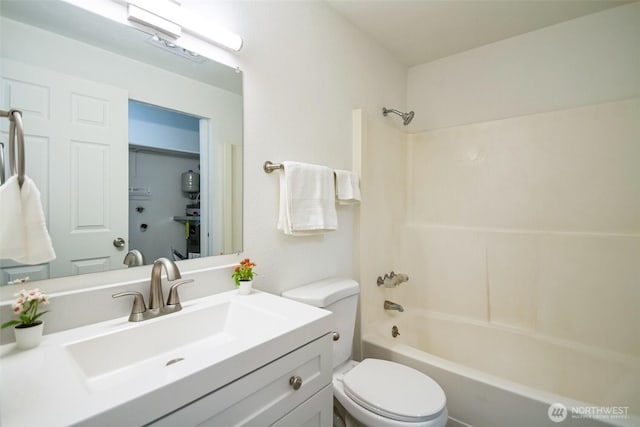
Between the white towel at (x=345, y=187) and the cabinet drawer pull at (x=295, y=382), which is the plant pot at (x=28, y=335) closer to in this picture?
the cabinet drawer pull at (x=295, y=382)

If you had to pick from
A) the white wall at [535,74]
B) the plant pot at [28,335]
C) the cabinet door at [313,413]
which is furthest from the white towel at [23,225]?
the white wall at [535,74]

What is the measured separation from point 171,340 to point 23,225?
20.7 inches

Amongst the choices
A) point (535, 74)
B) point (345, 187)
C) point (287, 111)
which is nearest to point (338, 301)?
point (345, 187)

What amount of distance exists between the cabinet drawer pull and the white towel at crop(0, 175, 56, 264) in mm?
761

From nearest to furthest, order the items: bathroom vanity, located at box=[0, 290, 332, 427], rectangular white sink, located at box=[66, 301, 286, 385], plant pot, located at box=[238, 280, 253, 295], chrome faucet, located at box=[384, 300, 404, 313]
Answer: bathroom vanity, located at box=[0, 290, 332, 427]
rectangular white sink, located at box=[66, 301, 286, 385]
plant pot, located at box=[238, 280, 253, 295]
chrome faucet, located at box=[384, 300, 404, 313]

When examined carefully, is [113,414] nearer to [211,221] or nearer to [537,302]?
[211,221]

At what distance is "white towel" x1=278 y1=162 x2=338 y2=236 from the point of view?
1.42m

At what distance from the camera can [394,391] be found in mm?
1278

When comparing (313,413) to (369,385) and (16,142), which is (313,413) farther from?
(16,142)

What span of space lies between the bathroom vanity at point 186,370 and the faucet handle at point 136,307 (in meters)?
0.03

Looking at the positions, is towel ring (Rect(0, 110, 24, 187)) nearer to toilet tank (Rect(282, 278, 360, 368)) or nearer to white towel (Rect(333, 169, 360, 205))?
toilet tank (Rect(282, 278, 360, 368))

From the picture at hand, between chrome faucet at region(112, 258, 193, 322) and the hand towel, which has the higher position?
the hand towel

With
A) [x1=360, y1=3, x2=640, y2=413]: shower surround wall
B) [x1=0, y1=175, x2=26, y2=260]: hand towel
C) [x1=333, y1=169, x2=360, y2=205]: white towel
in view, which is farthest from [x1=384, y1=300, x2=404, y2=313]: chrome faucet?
[x1=0, y1=175, x2=26, y2=260]: hand towel

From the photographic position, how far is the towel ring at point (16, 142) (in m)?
0.74
